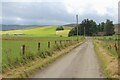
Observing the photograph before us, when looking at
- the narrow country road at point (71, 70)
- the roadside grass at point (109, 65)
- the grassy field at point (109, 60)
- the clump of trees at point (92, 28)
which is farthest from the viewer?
the clump of trees at point (92, 28)

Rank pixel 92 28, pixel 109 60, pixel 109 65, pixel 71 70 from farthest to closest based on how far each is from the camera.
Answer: pixel 92 28 → pixel 109 60 → pixel 109 65 → pixel 71 70

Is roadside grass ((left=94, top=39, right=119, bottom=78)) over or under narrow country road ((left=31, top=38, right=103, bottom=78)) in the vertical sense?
over

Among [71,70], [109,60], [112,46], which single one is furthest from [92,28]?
[71,70]

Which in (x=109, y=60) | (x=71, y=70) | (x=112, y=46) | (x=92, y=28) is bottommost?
(x=71, y=70)

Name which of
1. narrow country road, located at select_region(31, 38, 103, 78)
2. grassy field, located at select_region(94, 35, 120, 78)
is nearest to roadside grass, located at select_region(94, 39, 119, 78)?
grassy field, located at select_region(94, 35, 120, 78)

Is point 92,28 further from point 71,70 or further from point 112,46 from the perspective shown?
point 71,70

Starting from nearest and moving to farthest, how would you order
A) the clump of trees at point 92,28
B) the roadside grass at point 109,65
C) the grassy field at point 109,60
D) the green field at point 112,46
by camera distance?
1. the roadside grass at point 109,65
2. the grassy field at point 109,60
3. the green field at point 112,46
4. the clump of trees at point 92,28

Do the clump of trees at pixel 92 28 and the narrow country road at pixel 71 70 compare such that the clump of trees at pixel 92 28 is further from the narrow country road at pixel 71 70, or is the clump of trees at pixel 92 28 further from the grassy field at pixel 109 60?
the narrow country road at pixel 71 70

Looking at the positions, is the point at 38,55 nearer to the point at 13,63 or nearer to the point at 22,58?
the point at 22,58

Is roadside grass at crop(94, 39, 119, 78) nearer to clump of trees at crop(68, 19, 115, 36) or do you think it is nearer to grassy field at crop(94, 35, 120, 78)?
grassy field at crop(94, 35, 120, 78)

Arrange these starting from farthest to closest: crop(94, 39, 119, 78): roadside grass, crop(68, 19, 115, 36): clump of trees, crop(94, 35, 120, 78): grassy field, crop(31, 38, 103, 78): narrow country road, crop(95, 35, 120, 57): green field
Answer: crop(68, 19, 115, 36): clump of trees, crop(95, 35, 120, 57): green field, crop(94, 35, 120, 78): grassy field, crop(94, 39, 119, 78): roadside grass, crop(31, 38, 103, 78): narrow country road

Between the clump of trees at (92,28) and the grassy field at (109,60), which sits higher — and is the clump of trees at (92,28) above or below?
above

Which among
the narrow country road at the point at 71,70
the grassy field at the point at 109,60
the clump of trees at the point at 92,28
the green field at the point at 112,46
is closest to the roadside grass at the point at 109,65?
the grassy field at the point at 109,60

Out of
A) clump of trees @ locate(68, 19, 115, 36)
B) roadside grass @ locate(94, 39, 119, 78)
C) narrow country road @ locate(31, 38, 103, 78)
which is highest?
clump of trees @ locate(68, 19, 115, 36)
